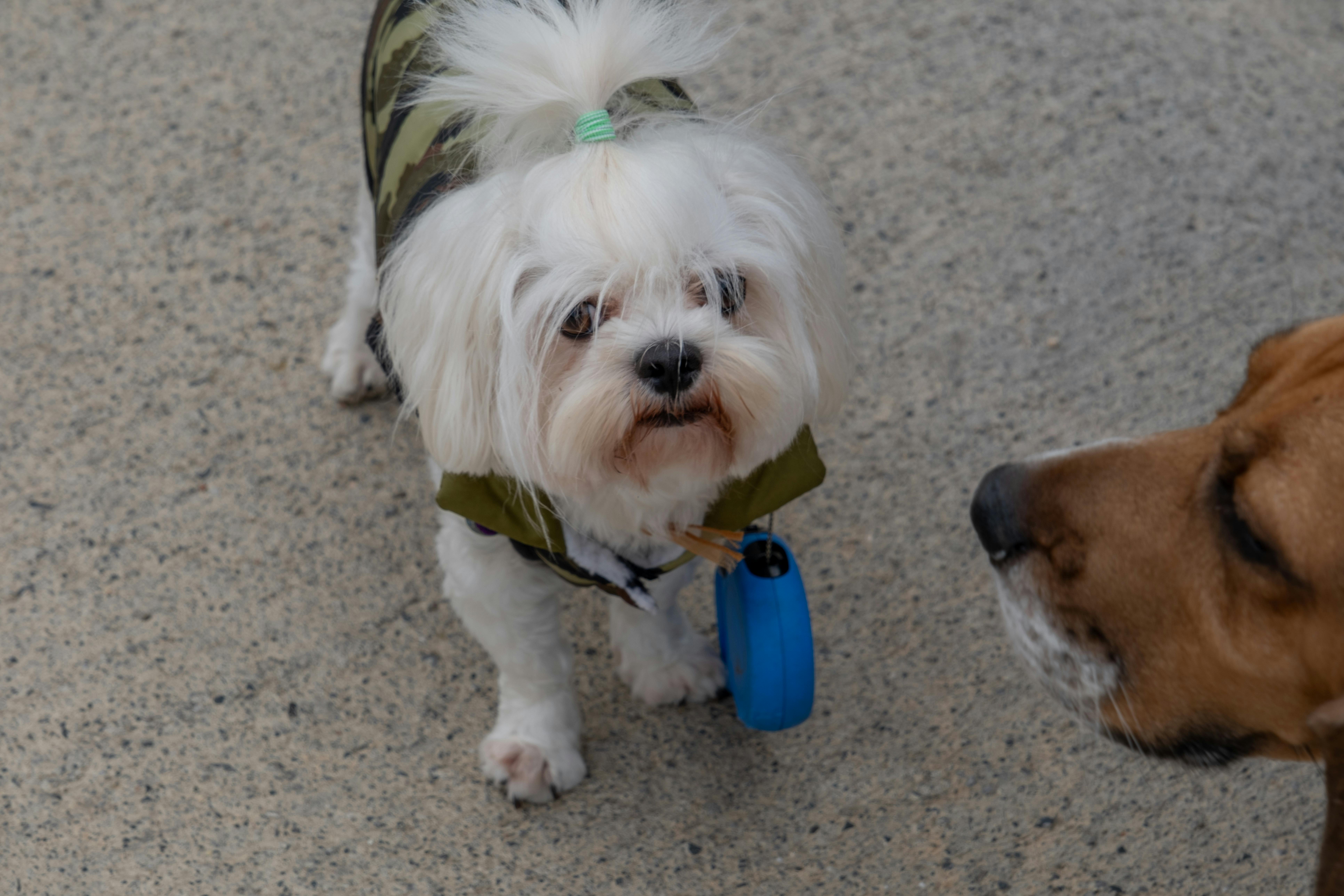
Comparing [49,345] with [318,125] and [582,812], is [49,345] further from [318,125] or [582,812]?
[582,812]

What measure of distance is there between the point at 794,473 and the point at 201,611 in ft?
Answer: 5.78

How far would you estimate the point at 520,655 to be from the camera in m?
2.51

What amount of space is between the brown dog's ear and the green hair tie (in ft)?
4.70

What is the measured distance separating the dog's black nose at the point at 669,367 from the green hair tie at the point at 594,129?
0.37 metres

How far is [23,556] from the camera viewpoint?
3066 mm

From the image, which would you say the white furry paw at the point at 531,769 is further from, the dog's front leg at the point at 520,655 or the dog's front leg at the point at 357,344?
the dog's front leg at the point at 357,344

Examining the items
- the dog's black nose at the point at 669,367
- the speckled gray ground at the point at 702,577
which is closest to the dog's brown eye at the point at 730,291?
the dog's black nose at the point at 669,367

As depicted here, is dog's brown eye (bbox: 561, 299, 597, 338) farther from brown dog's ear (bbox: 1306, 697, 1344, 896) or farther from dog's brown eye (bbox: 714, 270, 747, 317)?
brown dog's ear (bbox: 1306, 697, 1344, 896)

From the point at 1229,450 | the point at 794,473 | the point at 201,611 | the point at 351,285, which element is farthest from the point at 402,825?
the point at 1229,450

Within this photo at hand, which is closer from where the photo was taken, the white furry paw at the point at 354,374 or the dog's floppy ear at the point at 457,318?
the dog's floppy ear at the point at 457,318

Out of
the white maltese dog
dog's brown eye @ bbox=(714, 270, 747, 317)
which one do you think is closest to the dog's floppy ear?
the white maltese dog

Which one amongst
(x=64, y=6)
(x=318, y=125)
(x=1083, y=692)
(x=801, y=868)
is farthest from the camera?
(x=64, y=6)

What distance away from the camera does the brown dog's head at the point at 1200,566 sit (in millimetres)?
1657

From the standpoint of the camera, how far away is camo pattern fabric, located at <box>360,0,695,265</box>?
83.4 inches
